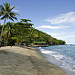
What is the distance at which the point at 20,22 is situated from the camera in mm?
37500

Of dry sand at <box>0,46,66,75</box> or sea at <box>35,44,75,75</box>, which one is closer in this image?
dry sand at <box>0,46,66,75</box>

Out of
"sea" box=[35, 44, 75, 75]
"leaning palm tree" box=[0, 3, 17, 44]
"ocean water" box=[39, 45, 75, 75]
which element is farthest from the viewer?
"leaning palm tree" box=[0, 3, 17, 44]

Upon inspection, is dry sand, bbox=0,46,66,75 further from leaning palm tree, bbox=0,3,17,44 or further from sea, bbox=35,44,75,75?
leaning palm tree, bbox=0,3,17,44

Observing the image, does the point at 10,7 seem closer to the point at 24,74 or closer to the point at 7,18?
the point at 7,18

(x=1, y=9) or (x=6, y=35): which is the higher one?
(x=1, y=9)

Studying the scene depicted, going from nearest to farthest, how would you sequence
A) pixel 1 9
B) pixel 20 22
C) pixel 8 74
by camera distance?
pixel 8 74
pixel 1 9
pixel 20 22

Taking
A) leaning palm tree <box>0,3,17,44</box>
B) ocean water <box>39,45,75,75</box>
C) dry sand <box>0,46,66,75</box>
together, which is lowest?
ocean water <box>39,45,75,75</box>

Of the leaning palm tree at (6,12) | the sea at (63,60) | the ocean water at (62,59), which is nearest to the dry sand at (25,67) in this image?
the sea at (63,60)

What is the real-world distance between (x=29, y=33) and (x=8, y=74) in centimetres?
3345

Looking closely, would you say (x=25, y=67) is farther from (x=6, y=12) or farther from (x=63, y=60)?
(x=6, y=12)

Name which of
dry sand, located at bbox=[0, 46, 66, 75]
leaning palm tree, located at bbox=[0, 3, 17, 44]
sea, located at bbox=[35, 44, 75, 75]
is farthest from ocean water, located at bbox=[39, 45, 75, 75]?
leaning palm tree, located at bbox=[0, 3, 17, 44]

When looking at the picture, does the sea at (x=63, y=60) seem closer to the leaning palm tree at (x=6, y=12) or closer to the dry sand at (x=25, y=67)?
the dry sand at (x=25, y=67)

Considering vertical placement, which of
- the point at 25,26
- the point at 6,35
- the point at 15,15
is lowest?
the point at 6,35

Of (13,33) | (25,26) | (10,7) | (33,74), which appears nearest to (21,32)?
(25,26)
